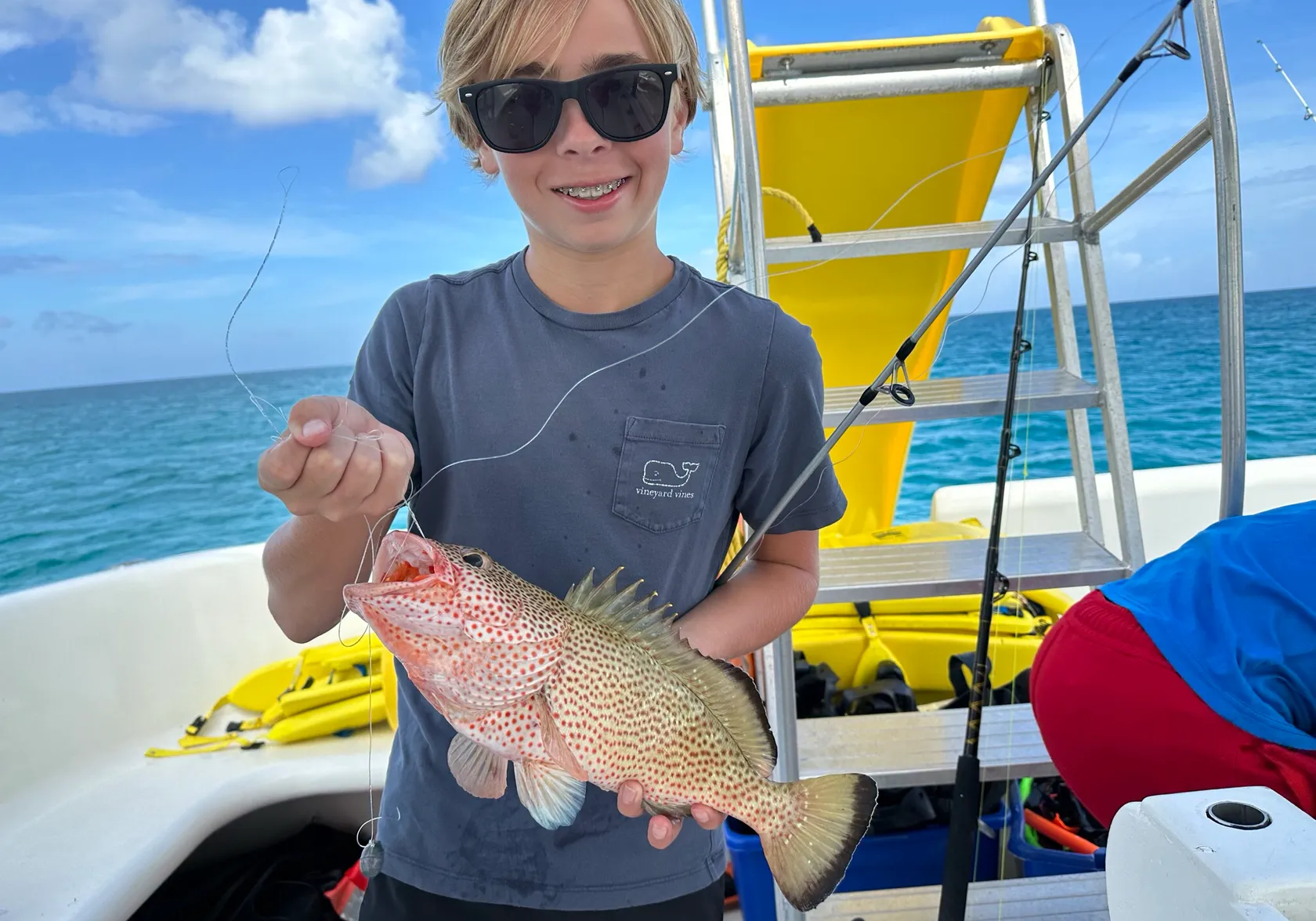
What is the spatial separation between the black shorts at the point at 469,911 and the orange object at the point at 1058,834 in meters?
2.15

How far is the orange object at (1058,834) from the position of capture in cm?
311

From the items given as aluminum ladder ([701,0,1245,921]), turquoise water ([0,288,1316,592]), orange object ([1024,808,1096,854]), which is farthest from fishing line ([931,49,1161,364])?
turquoise water ([0,288,1316,592])

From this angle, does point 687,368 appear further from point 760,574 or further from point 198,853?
point 198,853

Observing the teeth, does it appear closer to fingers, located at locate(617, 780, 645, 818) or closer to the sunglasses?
the sunglasses

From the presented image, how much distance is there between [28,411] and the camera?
27969mm

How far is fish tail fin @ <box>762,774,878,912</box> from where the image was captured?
124 centimetres

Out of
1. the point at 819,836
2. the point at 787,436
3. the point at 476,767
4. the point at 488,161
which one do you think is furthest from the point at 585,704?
the point at 488,161

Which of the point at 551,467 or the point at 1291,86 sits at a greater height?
the point at 1291,86

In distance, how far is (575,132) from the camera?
4.34 feet

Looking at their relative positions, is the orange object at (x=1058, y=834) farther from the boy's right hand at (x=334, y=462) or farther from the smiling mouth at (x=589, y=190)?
the boy's right hand at (x=334, y=462)

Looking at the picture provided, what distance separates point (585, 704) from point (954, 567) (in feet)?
5.22

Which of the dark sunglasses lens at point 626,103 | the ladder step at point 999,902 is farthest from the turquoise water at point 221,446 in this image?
the dark sunglasses lens at point 626,103

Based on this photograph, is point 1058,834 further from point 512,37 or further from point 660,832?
point 512,37

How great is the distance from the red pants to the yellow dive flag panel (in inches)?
47.2
